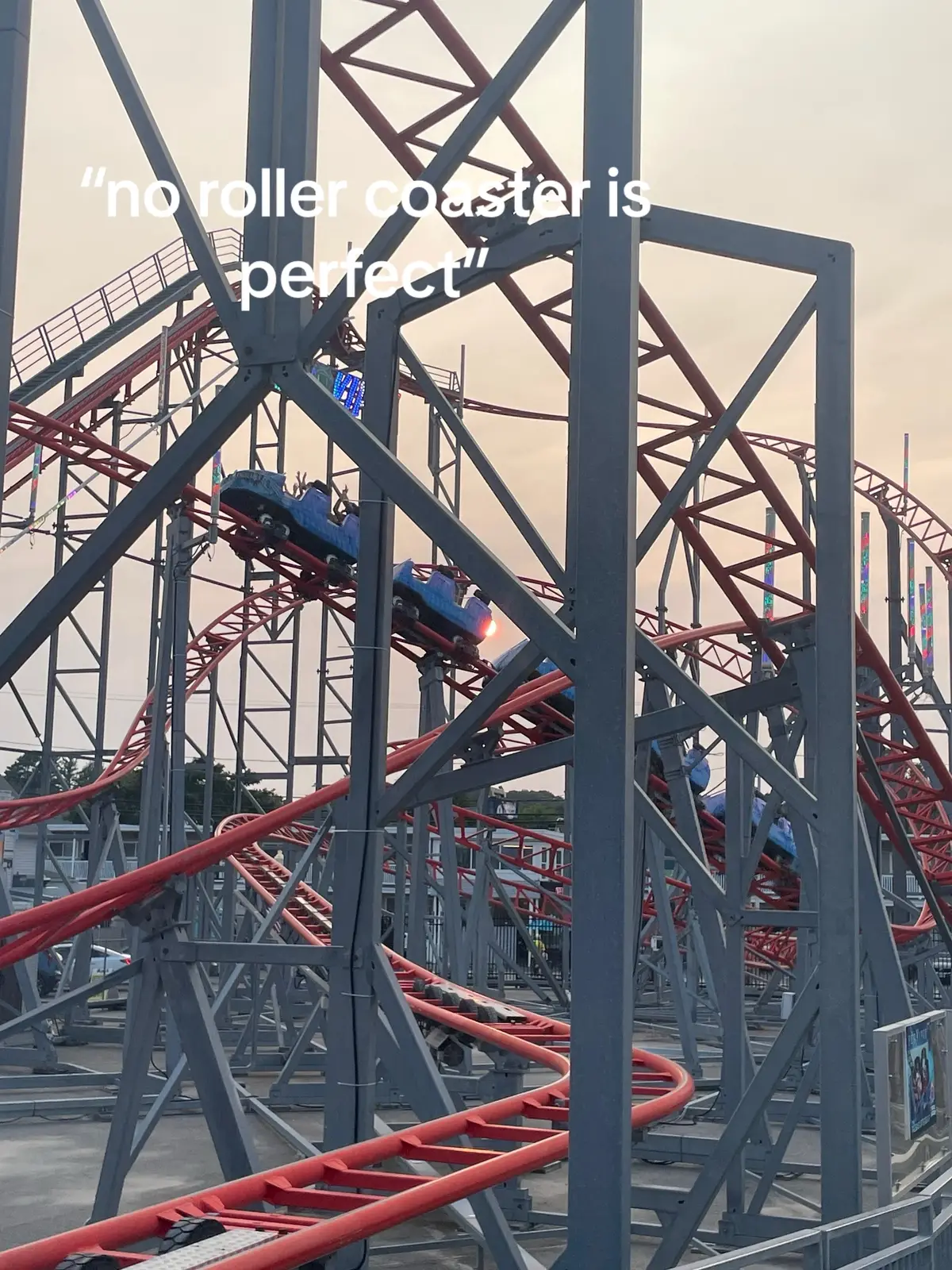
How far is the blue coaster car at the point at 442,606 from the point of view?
15.4m

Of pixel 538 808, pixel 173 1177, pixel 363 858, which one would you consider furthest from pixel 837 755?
pixel 538 808

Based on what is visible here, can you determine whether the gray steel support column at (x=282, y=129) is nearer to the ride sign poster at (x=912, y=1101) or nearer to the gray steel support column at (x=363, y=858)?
→ the gray steel support column at (x=363, y=858)

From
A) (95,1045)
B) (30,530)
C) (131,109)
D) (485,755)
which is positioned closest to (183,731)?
(30,530)

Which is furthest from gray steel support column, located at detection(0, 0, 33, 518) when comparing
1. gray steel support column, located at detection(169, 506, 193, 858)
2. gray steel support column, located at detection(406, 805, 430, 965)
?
gray steel support column, located at detection(406, 805, 430, 965)

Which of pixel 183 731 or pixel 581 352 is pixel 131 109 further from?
pixel 183 731

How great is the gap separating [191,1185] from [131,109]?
19.6 ft

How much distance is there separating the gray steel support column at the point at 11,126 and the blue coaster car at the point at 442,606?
11.5 metres

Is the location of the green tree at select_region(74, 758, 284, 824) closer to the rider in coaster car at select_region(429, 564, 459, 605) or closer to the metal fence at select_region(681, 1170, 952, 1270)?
the rider in coaster car at select_region(429, 564, 459, 605)

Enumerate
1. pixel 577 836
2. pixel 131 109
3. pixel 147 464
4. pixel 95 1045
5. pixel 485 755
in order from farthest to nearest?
pixel 95 1045 < pixel 147 464 < pixel 485 755 < pixel 131 109 < pixel 577 836

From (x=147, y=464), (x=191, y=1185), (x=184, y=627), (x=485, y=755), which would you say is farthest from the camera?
(x=147, y=464)

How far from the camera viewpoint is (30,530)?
12.3 m

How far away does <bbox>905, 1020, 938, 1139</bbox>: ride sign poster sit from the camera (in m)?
5.02

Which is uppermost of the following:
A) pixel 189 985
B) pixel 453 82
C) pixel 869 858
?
pixel 453 82

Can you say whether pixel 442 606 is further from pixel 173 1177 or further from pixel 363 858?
pixel 363 858
